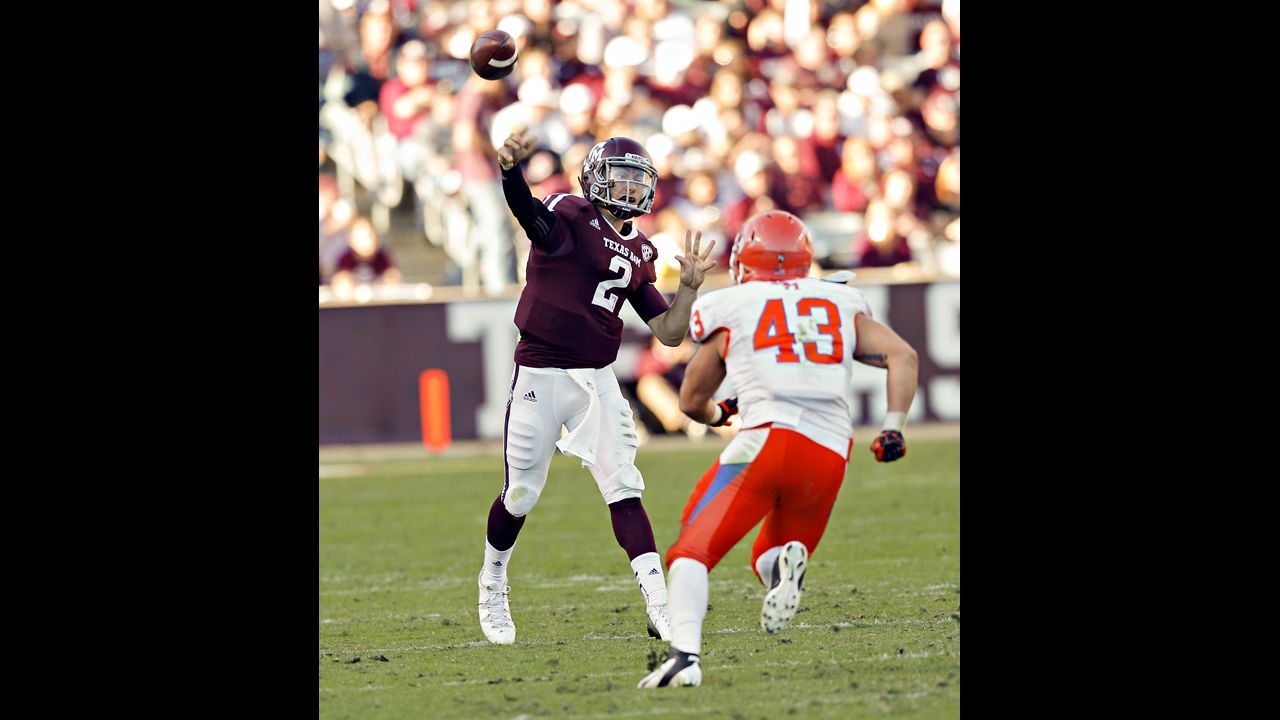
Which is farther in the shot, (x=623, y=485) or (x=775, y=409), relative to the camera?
(x=623, y=485)

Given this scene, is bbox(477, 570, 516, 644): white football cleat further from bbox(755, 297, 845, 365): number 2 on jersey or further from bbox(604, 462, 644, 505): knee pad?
bbox(755, 297, 845, 365): number 2 on jersey

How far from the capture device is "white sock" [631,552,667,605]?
5988mm

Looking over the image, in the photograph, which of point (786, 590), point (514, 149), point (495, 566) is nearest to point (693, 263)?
point (514, 149)

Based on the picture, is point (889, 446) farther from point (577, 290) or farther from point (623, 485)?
point (577, 290)

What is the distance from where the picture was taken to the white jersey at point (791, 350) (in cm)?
504

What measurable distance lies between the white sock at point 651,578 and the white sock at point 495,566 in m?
0.52

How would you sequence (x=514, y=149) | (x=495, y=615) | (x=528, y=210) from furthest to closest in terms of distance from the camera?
(x=495, y=615)
(x=528, y=210)
(x=514, y=149)

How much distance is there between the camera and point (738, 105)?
15.0 m

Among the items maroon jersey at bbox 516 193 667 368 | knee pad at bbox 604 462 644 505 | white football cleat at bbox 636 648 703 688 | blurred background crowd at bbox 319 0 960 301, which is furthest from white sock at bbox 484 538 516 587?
blurred background crowd at bbox 319 0 960 301

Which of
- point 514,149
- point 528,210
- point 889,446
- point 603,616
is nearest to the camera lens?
point 889,446

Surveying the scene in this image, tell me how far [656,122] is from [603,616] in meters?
8.84

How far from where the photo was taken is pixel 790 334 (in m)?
5.07

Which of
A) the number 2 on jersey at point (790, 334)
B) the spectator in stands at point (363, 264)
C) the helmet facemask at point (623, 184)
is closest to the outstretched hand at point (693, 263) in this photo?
the helmet facemask at point (623, 184)
